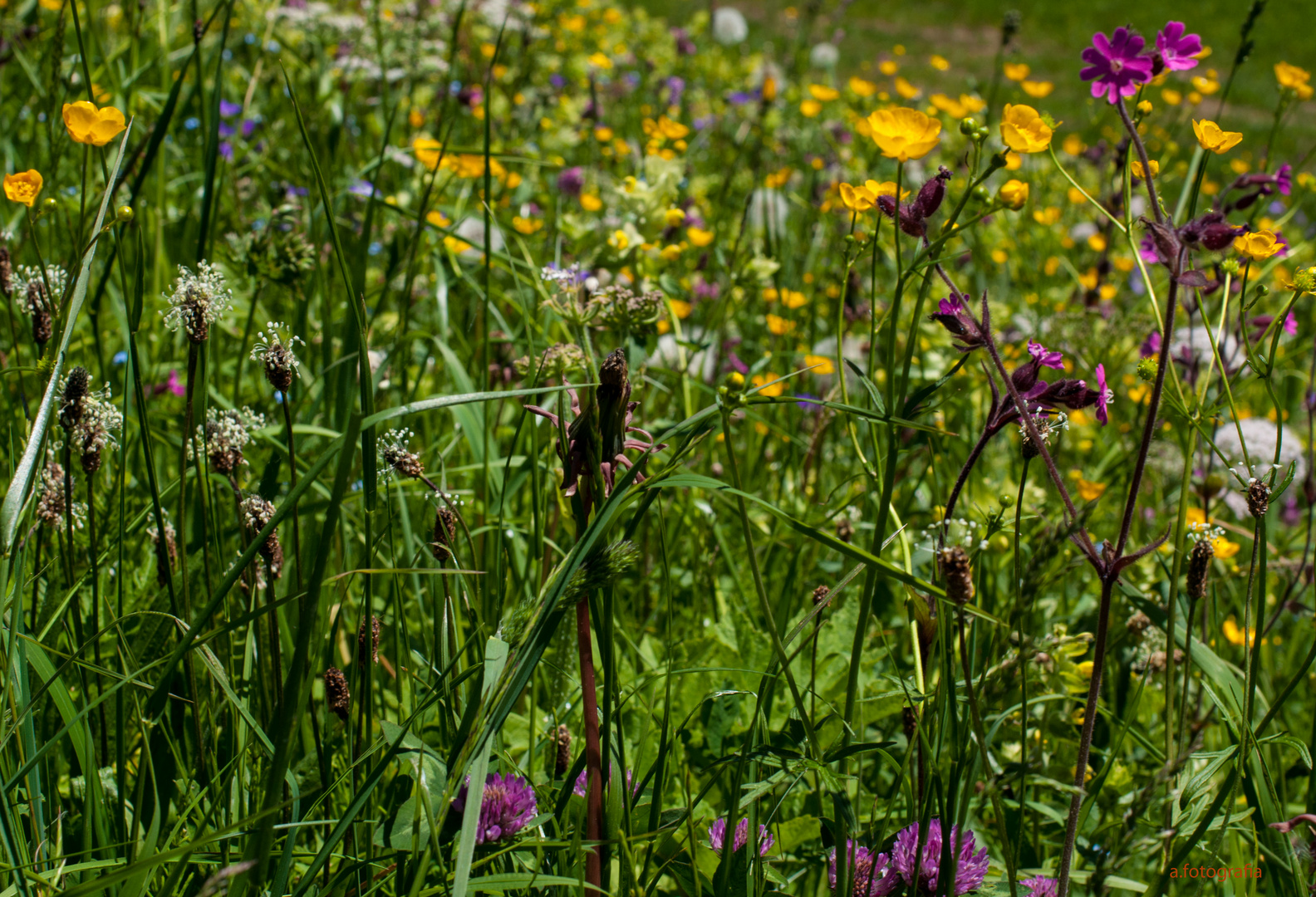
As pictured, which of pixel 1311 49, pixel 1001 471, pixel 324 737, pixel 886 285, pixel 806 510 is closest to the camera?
pixel 324 737

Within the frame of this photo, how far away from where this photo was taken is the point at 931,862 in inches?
34.9

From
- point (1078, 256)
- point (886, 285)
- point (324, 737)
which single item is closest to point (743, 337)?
point (886, 285)

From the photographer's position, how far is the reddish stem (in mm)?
823

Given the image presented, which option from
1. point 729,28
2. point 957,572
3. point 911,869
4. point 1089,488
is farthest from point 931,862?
point 729,28

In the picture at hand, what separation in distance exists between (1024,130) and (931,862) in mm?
641

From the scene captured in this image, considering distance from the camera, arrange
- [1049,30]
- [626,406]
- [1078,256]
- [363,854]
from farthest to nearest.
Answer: [1049,30]
[1078,256]
[363,854]
[626,406]

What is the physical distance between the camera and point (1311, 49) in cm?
1332

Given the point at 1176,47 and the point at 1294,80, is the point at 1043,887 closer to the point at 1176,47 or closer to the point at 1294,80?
the point at 1176,47

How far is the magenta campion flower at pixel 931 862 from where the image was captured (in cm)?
88

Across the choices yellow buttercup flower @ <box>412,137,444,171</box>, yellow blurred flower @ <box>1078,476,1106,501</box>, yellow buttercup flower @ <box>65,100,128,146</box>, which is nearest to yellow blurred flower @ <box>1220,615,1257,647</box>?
yellow blurred flower @ <box>1078,476,1106,501</box>

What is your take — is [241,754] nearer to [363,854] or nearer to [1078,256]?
[363,854]

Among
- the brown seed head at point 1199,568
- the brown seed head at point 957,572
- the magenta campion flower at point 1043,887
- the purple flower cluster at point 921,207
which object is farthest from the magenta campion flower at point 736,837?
the purple flower cluster at point 921,207

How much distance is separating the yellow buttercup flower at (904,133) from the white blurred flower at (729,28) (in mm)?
8004

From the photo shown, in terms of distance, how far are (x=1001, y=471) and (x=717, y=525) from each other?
747 mm
